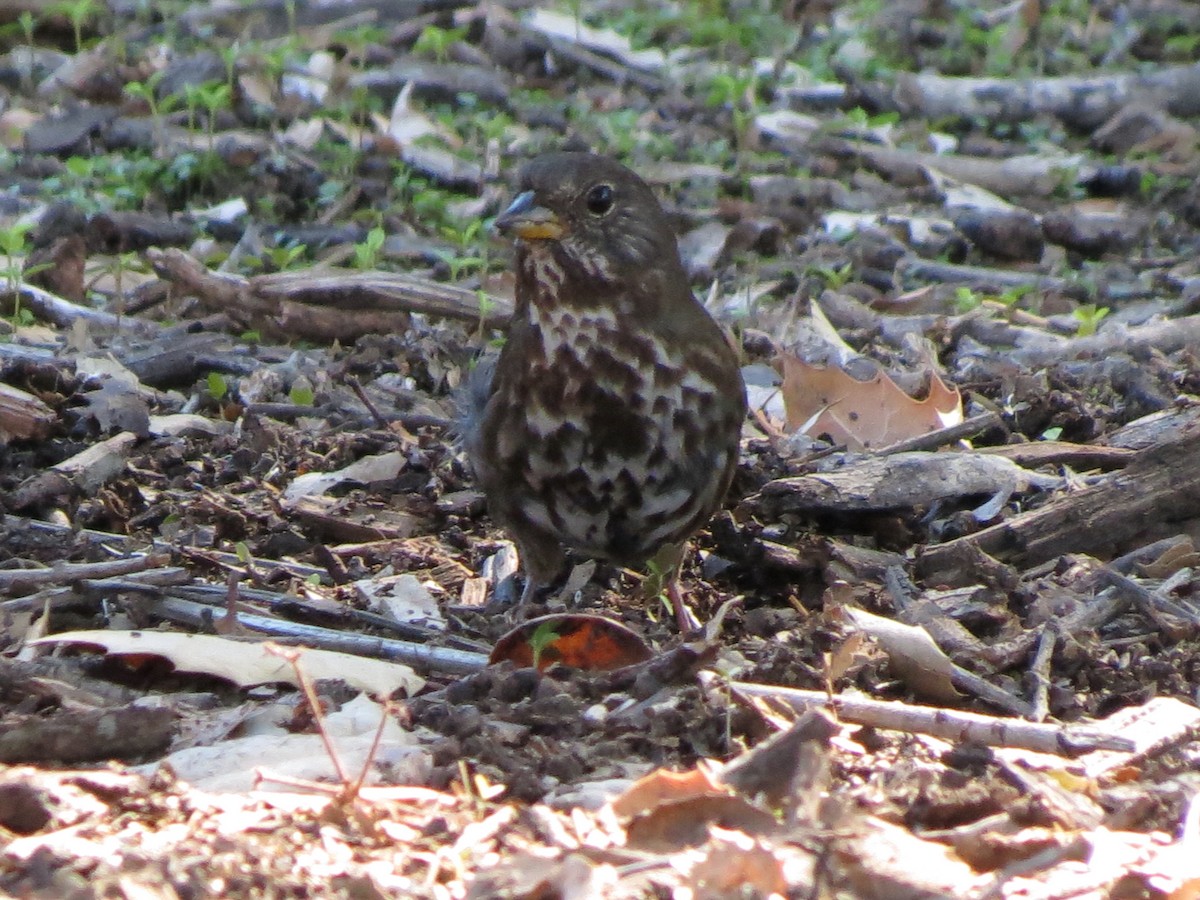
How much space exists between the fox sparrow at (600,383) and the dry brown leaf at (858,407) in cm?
70

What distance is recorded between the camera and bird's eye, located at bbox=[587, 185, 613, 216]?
4.33m

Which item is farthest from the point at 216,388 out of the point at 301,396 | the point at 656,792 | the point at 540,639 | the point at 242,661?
the point at 656,792

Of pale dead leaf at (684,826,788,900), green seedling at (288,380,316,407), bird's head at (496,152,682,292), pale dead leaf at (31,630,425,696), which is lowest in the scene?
green seedling at (288,380,316,407)

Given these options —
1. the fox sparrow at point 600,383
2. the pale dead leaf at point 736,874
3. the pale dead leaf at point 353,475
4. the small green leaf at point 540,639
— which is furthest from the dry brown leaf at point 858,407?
the pale dead leaf at point 736,874

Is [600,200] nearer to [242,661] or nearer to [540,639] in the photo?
[540,639]

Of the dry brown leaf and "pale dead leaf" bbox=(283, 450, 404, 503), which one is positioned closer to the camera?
"pale dead leaf" bbox=(283, 450, 404, 503)

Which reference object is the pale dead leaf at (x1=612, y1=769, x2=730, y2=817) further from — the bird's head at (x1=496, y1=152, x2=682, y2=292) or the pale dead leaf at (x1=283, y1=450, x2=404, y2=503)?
the pale dead leaf at (x1=283, y1=450, x2=404, y2=503)

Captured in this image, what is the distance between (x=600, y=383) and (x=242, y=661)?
3.86ft

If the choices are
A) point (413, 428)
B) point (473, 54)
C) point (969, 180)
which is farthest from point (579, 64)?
point (413, 428)

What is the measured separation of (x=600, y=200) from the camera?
4.34m

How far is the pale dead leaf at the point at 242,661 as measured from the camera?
343cm

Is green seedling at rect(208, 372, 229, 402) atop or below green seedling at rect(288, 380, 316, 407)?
atop

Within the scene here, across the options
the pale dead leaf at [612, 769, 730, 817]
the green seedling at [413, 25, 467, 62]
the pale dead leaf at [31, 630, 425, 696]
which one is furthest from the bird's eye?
the green seedling at [413, 25, 467, 62]

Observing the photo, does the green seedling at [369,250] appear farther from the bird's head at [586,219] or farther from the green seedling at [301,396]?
the bird's head at [586,219]
